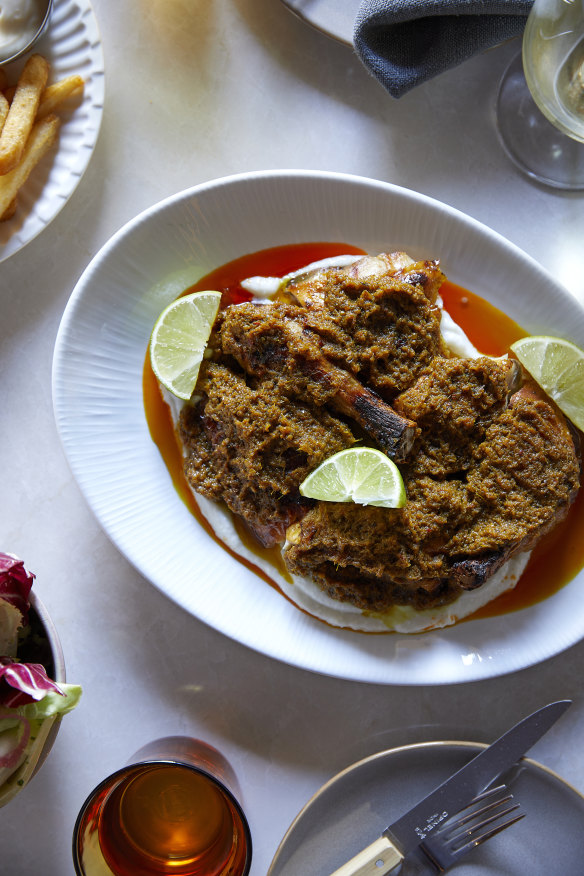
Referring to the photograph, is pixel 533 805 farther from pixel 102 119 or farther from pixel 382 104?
pixel 102 119

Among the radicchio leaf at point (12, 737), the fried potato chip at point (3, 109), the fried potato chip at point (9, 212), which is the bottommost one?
the radicchio leaf at point (12, 737)

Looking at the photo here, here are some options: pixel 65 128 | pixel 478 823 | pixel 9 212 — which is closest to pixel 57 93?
pixel 65 128

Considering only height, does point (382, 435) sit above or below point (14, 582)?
above

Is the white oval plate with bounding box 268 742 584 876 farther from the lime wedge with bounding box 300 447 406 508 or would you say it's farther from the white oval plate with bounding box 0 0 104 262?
the white oval plate with bounding box 0 0 104 262

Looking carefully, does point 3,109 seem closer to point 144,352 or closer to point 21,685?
point 144,352

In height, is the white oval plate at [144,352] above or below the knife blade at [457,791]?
above

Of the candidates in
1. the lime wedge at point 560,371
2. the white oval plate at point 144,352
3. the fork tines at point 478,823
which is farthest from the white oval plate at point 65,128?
the fork tines at point 478,823

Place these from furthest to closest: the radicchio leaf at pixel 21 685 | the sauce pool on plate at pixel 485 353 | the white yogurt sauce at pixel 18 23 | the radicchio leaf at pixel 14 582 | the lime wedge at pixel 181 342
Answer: the sauce pool on plate at pixel 485 353 → the white yogurt sauce at pixel 18 23 → the lime wedge at pixel 181 342 → the radicchio leaf at pixel 14 582 → the radicchio leaf at pixel 21 685

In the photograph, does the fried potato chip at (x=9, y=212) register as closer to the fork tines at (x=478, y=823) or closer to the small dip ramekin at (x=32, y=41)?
the small dip ramekin at (x=32, y=41)

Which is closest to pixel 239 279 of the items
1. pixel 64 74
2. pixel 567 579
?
pixel 64 74
